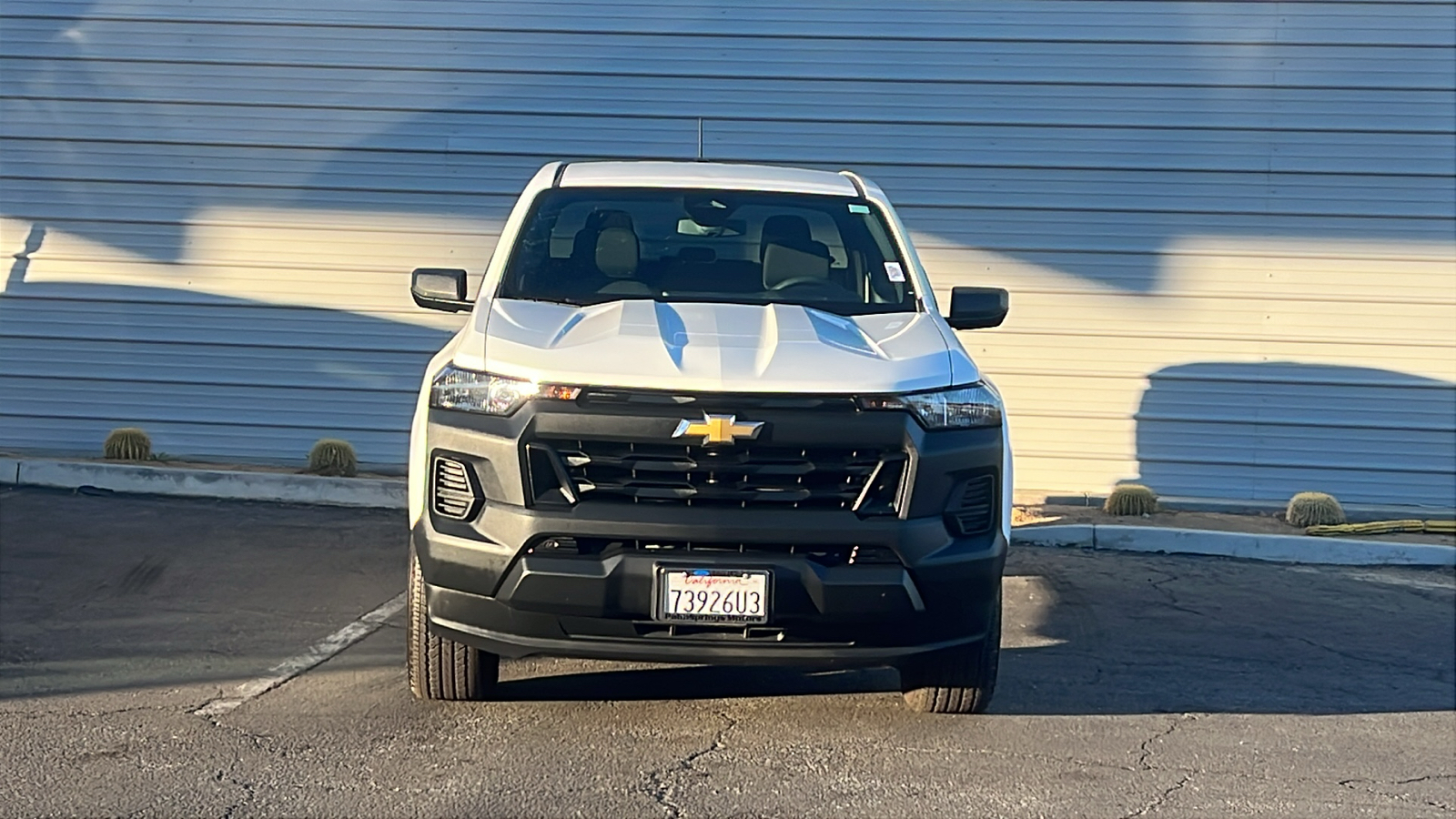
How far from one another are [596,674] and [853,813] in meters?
1.61

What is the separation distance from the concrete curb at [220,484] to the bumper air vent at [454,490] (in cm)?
504

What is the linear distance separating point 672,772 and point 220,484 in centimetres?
580

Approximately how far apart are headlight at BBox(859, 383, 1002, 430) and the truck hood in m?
0.03

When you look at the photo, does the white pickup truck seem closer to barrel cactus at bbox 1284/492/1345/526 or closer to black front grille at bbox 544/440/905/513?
black front grille at bbox 544/440/905/513

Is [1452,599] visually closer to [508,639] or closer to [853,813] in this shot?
[853,813]

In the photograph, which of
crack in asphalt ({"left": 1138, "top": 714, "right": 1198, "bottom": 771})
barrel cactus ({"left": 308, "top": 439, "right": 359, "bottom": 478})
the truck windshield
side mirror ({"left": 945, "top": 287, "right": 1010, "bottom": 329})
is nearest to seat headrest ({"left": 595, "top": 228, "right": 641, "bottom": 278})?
the truck windshield

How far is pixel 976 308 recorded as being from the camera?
6.02 m

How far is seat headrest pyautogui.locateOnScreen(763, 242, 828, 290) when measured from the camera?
5.84 meters

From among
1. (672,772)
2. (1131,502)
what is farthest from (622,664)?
(1131,502)

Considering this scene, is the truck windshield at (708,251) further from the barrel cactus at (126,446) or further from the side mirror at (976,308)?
the barrel cactus at (126,446)

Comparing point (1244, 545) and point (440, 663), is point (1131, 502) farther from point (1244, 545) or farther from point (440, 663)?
point (440, 663)

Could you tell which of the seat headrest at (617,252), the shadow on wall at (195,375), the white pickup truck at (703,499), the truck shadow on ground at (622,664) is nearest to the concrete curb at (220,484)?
the truck shadow on ground at (622,664)

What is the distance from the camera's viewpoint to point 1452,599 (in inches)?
322

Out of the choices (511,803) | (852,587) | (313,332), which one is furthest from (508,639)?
(313,332)
